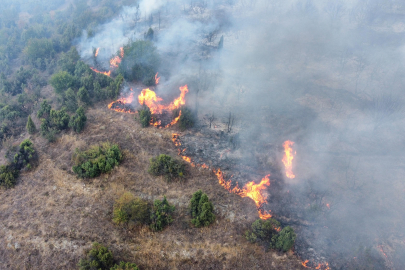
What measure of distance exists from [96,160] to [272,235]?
42.2 ft

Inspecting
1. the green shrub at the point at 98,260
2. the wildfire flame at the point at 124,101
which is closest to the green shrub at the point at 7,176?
the green shrub at the point at 98,260

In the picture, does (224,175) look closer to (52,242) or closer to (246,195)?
(246,195)

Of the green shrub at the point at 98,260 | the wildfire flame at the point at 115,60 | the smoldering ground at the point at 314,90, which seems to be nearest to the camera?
the green shrub at the point at 98,260

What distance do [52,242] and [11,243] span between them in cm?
237

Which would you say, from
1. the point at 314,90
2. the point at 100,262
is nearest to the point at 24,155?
the point at 100,262

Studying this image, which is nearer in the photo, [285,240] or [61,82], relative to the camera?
[285,240]

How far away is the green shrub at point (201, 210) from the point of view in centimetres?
1481

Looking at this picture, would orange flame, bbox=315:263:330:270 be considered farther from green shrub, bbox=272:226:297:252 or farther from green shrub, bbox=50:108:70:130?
green shrub, bbox=50:108:70:130

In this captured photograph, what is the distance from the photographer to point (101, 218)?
15.1 m

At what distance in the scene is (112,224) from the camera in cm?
1488

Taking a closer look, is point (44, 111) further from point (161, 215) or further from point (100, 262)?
point (100, 262)

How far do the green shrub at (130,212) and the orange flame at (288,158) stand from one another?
10542mm

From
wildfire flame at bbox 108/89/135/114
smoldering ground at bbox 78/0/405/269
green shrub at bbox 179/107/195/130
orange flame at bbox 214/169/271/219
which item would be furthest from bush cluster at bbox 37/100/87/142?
orange flame at bbox 214/169/271/219

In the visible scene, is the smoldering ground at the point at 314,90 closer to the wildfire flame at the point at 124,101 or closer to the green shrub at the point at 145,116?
the wildfire flame at the point at 124,101
